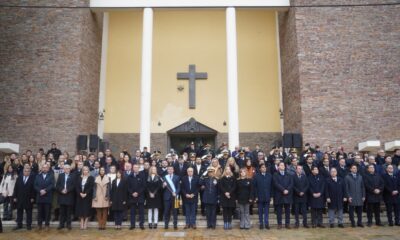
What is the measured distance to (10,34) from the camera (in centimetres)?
1474

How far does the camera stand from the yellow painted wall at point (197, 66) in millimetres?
17109

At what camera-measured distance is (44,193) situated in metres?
9.23

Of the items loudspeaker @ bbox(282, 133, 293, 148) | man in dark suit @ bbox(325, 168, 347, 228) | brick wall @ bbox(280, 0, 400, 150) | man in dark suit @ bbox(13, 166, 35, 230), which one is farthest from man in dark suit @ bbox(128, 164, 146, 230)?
brick wall @ bbox(280, 0, 400, 150)

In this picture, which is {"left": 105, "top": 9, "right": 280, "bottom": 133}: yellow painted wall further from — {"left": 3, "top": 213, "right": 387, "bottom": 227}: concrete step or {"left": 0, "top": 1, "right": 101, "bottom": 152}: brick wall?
{"left": 3, "top": 213, "right": 387, "bottom": 227}: concrete step

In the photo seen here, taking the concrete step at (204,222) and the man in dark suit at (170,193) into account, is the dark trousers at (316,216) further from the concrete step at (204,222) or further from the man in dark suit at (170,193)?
the man in dark suit at (170,193)

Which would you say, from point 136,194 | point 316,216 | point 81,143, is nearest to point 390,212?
point 316,216

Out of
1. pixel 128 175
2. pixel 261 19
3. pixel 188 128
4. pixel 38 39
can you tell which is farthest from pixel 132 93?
pixel 128 175

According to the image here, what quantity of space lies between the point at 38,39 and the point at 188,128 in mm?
6874

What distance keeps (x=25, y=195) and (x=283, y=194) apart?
243 inches

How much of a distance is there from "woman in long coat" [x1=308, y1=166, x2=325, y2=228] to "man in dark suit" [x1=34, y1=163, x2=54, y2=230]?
6.23 m

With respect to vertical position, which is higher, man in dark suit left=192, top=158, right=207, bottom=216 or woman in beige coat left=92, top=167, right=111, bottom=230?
man in dark suit left=192, top=158, right=207, bottom=216

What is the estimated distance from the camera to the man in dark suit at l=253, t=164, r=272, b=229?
9234 millimetres

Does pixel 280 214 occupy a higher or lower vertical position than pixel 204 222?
higher

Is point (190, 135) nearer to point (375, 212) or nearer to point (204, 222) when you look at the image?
point (204, 222)
